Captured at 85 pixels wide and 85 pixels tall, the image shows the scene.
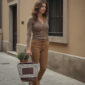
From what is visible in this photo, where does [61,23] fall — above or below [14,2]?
below

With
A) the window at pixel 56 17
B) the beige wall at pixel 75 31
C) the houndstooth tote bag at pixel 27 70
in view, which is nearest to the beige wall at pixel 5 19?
the window at pixel 56 17

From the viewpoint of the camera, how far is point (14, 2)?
37.4 feet

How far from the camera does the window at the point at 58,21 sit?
21.6 ft

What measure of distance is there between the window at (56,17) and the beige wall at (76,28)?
2.32 ft

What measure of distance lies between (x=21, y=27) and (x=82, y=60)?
5387 millimetres

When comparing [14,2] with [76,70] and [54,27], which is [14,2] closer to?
[54,27]

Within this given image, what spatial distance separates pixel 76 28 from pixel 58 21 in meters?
1.33

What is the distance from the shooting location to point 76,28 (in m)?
6.08

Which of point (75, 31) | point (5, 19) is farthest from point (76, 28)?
point (5, 19)

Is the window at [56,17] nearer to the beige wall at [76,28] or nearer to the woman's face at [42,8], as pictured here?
the beige wall at [76,28]

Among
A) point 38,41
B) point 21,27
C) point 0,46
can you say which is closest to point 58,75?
point 38,41

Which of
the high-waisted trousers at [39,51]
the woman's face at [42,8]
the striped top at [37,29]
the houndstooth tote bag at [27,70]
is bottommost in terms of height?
the houndstooth tote bag at [27,70]

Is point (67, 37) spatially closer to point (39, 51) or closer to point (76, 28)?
point (76, 28)

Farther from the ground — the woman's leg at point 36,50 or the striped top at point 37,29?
the striped top at point 37,29
